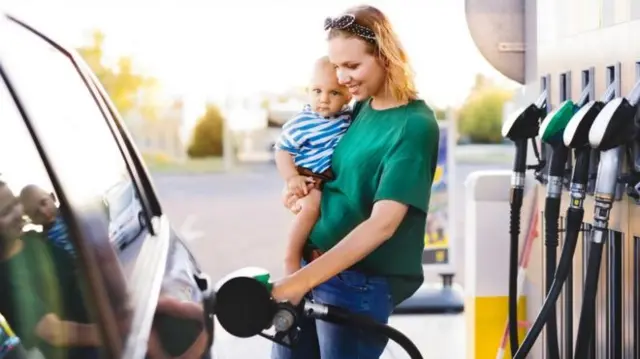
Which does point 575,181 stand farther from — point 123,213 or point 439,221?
point 439,221

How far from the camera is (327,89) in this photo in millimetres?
2414

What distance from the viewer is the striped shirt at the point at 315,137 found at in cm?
243

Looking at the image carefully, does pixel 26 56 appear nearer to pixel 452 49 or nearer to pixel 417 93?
pixel 417 93

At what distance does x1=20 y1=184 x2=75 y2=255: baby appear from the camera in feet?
3.70

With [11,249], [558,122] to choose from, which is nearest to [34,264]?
[11,249]

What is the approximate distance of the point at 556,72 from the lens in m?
2.81

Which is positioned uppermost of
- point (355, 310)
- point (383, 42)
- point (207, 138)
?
point (383, 42)

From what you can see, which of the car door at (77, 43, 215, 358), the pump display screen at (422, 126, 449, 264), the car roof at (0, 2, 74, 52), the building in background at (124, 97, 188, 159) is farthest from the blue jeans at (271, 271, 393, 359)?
the building in background at (124, 97, 188, 159)

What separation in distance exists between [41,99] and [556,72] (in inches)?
73.6

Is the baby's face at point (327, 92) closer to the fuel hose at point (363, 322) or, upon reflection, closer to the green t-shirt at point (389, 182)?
the green t-shirt at point (389, 182)

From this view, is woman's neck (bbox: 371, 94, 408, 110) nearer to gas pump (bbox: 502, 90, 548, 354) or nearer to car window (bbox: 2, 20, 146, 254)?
car window (bbox: 2, 20, 146, 254)

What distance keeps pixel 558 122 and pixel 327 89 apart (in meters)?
0.59

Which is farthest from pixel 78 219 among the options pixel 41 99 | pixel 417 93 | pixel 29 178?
pixel 417 93

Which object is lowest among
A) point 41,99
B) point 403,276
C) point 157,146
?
point 157,146
